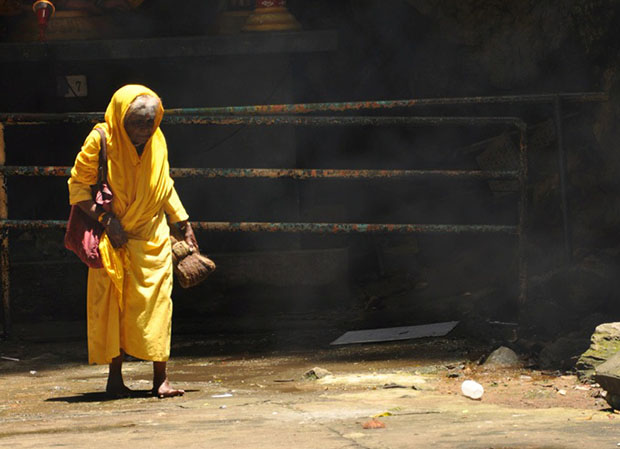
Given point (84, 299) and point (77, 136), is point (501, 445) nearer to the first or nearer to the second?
point (84, 299)

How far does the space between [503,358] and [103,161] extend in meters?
2.13

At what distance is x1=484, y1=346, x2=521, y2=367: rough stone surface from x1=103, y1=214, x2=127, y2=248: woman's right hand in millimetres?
1852

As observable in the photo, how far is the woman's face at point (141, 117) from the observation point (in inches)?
193

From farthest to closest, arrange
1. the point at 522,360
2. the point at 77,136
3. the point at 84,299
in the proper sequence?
the point at 77,136 < the point at 84,299 < the point at 522,360

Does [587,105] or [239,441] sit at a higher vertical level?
[587,105]

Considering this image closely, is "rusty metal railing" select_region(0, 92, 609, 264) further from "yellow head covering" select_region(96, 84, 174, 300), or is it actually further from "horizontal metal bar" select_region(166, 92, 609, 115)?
"yellow head covering" select_region(96, 84, 174, 300)

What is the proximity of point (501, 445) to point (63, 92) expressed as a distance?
5.79m

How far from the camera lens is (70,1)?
8.38 m

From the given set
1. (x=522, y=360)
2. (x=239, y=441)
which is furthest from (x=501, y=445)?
(x=522, y=360)

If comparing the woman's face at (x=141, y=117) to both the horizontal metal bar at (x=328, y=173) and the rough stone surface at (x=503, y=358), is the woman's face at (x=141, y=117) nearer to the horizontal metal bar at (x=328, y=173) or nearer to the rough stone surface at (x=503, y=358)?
the horizontal metal bar at (x=328, y=173)

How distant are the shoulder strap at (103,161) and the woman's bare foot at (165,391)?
3.09ft

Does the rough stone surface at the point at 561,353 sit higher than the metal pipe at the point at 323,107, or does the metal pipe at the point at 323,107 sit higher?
the metal pipe at the point at 323,107

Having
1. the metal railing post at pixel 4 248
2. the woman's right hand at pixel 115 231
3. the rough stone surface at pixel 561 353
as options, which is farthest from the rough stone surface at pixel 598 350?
the metal railing post at pixel 4 248

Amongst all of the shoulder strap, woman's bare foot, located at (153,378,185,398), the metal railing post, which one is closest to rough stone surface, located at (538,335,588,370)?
woman's bare foot, located at (153,378,185,398)
